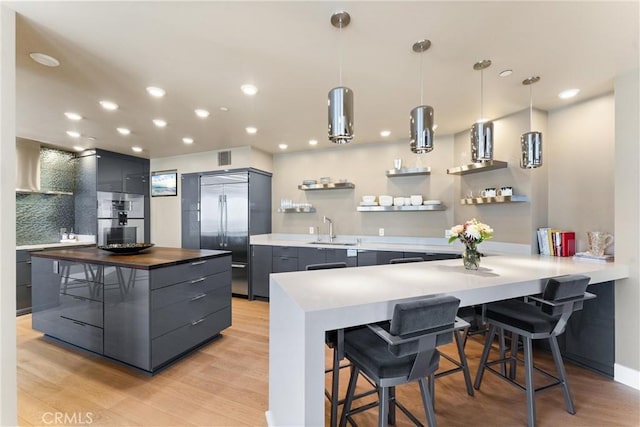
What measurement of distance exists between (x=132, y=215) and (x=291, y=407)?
5.33 meters

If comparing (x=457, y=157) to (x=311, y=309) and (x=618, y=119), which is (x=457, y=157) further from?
(x=311, y=309)

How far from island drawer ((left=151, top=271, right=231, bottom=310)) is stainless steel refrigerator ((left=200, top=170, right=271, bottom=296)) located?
1.52 metres

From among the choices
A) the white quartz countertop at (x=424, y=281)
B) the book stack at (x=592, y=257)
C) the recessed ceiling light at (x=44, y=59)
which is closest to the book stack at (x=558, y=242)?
the book stack at (x=592, y=257)

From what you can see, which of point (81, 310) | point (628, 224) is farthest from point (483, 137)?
point (81, 310)

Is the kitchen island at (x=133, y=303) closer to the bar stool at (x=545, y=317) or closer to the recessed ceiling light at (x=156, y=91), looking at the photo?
the recessed ceiling light at (x=156, y=91)

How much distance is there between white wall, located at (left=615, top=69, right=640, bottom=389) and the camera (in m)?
2.24

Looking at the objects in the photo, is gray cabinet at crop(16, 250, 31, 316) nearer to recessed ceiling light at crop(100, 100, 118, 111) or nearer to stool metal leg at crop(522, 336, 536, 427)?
recessed ceiling light at crop(100, 100, 118, 111)

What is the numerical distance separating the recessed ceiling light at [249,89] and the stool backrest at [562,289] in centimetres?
269

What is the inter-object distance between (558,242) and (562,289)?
1.50 m

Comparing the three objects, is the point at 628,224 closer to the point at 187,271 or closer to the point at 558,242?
the point at 558,242

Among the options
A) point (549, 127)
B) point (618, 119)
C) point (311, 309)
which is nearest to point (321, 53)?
point (311, 309)

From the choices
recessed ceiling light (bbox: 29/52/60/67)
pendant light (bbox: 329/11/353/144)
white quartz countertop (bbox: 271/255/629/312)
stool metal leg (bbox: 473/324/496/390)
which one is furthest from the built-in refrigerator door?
stool metal leg (bbox: 473/324/496/390)

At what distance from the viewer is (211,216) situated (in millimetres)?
4945

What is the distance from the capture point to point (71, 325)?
279 cm
